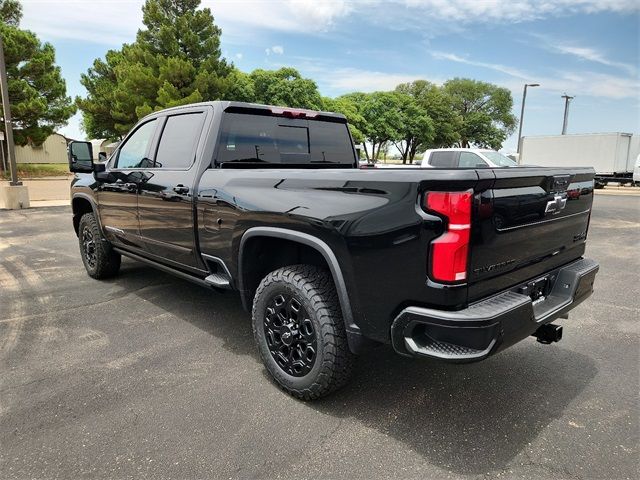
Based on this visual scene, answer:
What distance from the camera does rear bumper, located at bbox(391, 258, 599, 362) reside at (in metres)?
2.09

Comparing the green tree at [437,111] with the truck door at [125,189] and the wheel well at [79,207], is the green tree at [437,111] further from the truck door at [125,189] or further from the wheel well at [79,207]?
the truck door at [125,189]

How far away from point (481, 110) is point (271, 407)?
6343cm

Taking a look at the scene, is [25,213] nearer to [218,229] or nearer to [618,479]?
[218,229]

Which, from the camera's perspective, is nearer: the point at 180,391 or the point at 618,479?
the point at 618,479

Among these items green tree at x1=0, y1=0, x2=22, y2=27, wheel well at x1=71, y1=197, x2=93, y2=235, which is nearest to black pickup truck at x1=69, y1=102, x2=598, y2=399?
wheel well at x1=71, y1=197, x2=93, y2=235

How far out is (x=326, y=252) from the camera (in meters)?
2.54

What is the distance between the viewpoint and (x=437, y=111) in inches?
2066

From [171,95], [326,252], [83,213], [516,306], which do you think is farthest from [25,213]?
[171,95]

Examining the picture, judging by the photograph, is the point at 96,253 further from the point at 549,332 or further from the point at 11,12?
the point at 11,12

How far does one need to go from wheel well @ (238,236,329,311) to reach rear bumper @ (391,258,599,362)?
0.93m

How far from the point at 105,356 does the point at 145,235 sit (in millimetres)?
1191

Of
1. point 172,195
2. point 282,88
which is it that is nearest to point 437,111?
point 282,88

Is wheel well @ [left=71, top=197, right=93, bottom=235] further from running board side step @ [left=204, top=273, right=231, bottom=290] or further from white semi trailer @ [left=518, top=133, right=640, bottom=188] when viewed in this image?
white semi trailer @ [left=518, top=133, right=640, bottom=188]

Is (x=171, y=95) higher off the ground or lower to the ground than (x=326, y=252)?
higher
